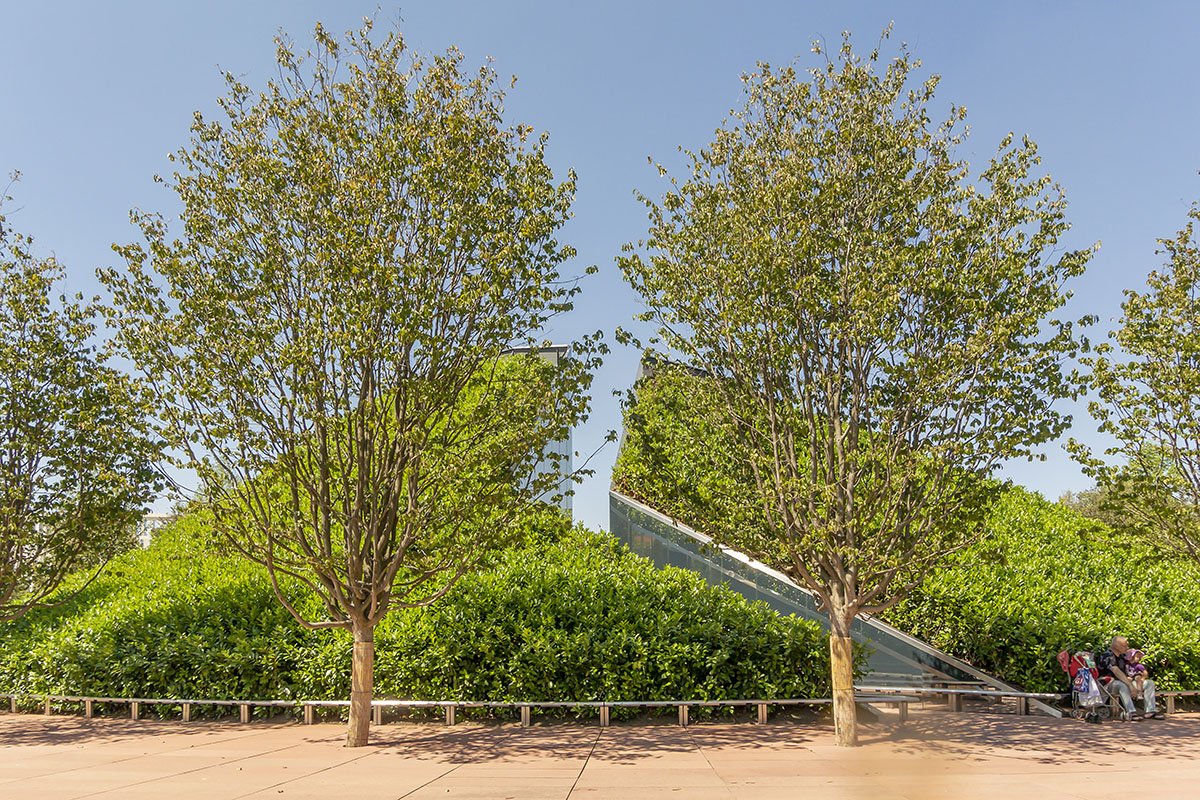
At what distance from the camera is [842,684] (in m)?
9.67

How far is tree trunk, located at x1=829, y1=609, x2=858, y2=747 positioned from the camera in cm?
947

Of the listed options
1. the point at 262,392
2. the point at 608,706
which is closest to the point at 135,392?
the point at 262,392

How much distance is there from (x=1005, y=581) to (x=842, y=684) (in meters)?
6.32

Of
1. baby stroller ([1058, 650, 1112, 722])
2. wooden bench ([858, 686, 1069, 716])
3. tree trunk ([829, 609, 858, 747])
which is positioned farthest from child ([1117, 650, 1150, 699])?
tree trunk ([829, 609, 858, 747])

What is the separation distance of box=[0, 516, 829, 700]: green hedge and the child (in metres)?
4.56

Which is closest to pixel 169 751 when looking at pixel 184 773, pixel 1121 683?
pixel 184 773

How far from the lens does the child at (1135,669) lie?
38.2 ft

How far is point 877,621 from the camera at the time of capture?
1356 centimetres

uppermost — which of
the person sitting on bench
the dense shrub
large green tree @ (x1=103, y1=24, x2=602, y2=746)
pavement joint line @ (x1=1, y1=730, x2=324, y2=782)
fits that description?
large green tree @ (x1=103, y1=24, x2=602, y2=746)

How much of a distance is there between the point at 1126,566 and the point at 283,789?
16035 millimetres

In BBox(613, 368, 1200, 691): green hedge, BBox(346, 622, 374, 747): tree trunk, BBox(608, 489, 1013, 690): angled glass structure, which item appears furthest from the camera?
BBox(608, 489, 1013, 690): angled glass structure

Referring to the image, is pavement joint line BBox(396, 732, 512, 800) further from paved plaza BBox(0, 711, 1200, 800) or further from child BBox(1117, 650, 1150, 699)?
child BBox(1117, 650, 1150, 699)

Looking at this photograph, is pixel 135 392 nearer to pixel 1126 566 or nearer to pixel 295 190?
pixel 295 190

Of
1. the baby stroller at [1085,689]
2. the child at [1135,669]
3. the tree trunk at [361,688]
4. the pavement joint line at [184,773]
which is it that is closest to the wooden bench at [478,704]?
the tree trunk at [361,688]
